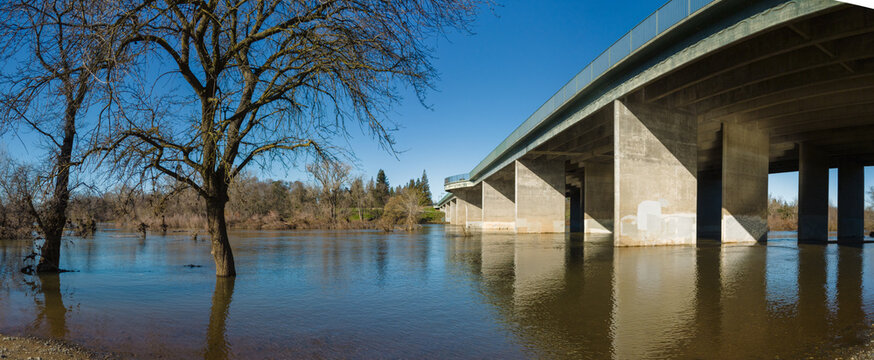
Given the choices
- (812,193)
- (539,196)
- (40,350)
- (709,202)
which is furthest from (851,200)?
(40,350)

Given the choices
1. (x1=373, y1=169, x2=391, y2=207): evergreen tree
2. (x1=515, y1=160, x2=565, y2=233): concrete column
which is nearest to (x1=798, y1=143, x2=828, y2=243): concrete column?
(x1=515, y1=160, x2=565, y2=233): concrete column

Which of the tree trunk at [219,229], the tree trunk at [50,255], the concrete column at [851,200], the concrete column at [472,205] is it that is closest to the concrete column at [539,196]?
the concrete column at [851,200]

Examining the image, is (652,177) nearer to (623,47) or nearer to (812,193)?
(623,47)

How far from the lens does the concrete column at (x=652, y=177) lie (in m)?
22.3

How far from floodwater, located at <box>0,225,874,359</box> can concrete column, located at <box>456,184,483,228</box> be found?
5737 cm

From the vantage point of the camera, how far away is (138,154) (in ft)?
26.9

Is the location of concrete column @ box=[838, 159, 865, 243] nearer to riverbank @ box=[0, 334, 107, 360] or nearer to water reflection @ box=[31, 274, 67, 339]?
riverbank @ box=[0, 334, 107, 360]

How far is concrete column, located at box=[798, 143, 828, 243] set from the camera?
31.8 metres

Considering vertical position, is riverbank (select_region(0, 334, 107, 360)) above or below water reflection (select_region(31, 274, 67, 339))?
above

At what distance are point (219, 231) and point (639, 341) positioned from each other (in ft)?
29.5

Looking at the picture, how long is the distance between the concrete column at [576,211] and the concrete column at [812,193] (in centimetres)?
2432

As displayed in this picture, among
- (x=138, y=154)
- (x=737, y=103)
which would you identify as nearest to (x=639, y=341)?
(x=138, y=154)

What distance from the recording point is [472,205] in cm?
7288

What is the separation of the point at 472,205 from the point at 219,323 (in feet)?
218
